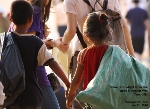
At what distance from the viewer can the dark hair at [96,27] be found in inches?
214

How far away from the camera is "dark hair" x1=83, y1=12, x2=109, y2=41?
17.8ft

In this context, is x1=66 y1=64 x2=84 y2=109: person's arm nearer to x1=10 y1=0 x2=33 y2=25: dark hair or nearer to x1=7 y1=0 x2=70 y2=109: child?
x1=7 y1=0 x2=70 y2=109: child

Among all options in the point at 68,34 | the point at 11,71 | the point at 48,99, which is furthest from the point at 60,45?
the point at 11,71

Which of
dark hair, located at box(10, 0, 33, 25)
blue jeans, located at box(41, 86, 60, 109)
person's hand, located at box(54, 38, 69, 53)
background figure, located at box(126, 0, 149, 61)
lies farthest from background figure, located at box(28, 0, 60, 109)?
background figure, located at box(126, 0, 149, 61)

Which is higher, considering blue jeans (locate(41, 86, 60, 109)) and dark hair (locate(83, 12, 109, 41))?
dark hair (locate(83, 12, 109, 41))

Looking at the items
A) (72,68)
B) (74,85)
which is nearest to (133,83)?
(74,85)

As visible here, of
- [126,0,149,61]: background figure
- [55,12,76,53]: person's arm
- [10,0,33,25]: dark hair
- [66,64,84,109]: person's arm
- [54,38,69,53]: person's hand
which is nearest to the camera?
[10,0,33,25]: dark hair

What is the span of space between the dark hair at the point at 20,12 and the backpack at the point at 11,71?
237 millimetres

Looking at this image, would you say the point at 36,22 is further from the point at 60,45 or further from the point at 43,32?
the point at 60,45

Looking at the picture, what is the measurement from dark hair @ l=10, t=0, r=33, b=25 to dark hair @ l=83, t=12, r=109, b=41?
19.3 inches

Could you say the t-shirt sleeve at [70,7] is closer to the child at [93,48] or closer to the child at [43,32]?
Result: the child at [43,32]

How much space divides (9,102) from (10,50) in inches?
16.1

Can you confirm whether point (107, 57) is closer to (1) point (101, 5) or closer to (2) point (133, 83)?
(2) point (133, 83)

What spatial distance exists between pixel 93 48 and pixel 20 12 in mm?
658
